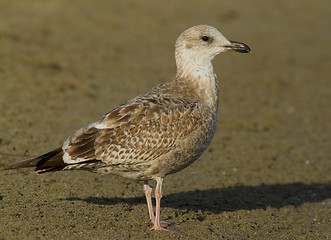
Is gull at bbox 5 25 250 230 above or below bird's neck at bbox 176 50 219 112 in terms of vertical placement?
below

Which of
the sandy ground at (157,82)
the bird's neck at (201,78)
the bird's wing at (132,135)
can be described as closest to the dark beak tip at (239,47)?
the bird's neck at (201,78)

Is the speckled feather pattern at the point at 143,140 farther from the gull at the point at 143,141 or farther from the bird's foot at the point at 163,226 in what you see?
the bird's foot at the point at 163,226

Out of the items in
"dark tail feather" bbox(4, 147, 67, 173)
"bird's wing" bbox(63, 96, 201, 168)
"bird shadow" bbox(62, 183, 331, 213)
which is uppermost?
"bird's wing" bbox(63, 96, 201, 168)

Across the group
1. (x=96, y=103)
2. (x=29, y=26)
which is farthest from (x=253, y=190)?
(x=29, y=26)

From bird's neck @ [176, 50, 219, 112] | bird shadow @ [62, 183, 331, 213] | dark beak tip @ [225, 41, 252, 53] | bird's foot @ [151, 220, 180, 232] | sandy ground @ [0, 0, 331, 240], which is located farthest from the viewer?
bird shadow @ [62, 183, 331, 213]

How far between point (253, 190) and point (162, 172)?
8.77ft

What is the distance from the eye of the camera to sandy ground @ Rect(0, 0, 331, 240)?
656cm

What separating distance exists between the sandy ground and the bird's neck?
5.02 feet

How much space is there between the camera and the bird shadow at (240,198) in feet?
23.8

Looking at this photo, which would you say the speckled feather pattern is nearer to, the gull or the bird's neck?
the gull

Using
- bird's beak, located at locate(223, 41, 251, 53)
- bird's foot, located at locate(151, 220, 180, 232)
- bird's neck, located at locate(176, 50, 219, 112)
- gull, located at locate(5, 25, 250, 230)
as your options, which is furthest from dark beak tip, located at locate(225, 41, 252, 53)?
bird's foot, located at locate(151, 220, 180, 232)

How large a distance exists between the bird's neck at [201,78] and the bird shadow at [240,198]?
1.52 m

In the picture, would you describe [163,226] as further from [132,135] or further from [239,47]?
[239,47]

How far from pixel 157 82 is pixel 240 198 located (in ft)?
18.8
